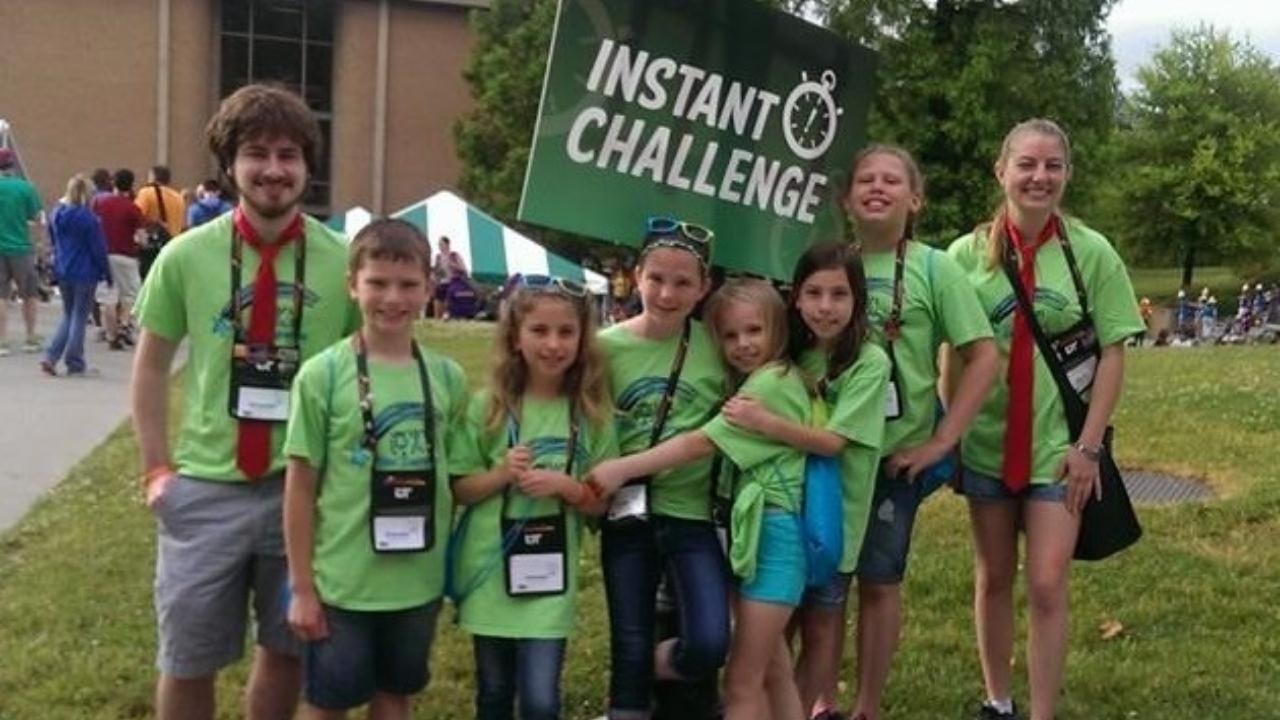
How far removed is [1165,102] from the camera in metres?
52.3

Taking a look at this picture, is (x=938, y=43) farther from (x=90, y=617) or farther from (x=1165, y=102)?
(x=90, y=617)

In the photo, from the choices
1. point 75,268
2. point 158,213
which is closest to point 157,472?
point 75,268

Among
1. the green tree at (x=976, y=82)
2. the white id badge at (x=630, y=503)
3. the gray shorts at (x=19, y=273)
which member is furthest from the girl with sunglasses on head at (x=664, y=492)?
the green tree at (x=976, y=82)

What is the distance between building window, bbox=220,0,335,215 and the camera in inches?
1885

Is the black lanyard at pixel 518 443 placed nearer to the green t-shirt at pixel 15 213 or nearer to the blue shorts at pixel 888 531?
the blue shorts at pixel 888 531

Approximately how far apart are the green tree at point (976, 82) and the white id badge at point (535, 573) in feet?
103

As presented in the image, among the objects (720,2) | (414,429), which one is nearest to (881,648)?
(414,429)

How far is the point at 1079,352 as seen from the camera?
4.33 m

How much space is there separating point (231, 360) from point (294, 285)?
0.25 m

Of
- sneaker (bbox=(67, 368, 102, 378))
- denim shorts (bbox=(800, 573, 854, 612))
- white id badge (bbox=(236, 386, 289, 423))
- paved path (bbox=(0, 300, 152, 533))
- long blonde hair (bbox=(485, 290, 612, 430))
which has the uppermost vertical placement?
long blonde hair (bbox=(485, 290, 612, 430))

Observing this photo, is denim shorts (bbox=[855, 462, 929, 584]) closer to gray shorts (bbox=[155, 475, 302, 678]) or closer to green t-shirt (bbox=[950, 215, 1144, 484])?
green t-shirt (bbox=[950, 215, 1144, 484])

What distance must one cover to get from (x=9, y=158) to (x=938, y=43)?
2705 cm

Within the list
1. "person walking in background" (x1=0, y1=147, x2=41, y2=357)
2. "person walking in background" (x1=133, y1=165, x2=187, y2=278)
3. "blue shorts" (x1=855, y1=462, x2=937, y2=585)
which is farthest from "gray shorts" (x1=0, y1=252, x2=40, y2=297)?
"blue shorts" (x1=855, y1=462, x2=937, y2=585)

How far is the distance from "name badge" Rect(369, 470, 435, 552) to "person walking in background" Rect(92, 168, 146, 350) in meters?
11.0
